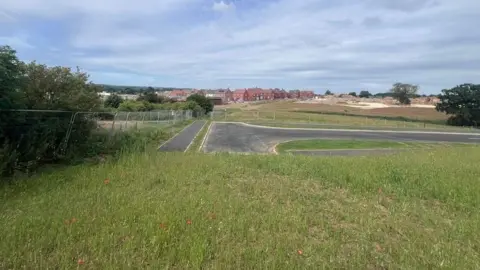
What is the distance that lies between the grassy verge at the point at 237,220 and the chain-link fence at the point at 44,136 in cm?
106

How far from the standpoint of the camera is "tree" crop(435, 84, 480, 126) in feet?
249

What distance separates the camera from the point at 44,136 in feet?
34.0

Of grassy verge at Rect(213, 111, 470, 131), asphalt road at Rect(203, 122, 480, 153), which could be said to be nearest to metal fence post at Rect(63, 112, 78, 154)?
asphalt road at Rect(203, 122, 480, 153)

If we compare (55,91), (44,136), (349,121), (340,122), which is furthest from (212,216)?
(349,121)

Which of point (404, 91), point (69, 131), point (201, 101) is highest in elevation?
point (404, 91)

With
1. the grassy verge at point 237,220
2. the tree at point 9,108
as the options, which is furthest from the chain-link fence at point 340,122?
the tree at point 9,108

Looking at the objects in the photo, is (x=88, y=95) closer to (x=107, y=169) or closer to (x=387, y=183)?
(x=107, y=169)

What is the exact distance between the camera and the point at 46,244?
441 centimetres

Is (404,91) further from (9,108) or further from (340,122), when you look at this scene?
(9,108)

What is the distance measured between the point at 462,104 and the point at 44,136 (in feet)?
281

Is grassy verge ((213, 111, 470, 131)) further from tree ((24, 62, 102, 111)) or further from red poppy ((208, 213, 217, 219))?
red poppy ((208, 213, 217, 219))

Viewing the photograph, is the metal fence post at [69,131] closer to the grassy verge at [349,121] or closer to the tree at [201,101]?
the grassy verge at [349,121]

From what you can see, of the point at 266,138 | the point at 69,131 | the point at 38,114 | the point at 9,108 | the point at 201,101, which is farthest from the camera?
the point at 201,101

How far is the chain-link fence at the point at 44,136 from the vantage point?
28.0ft
